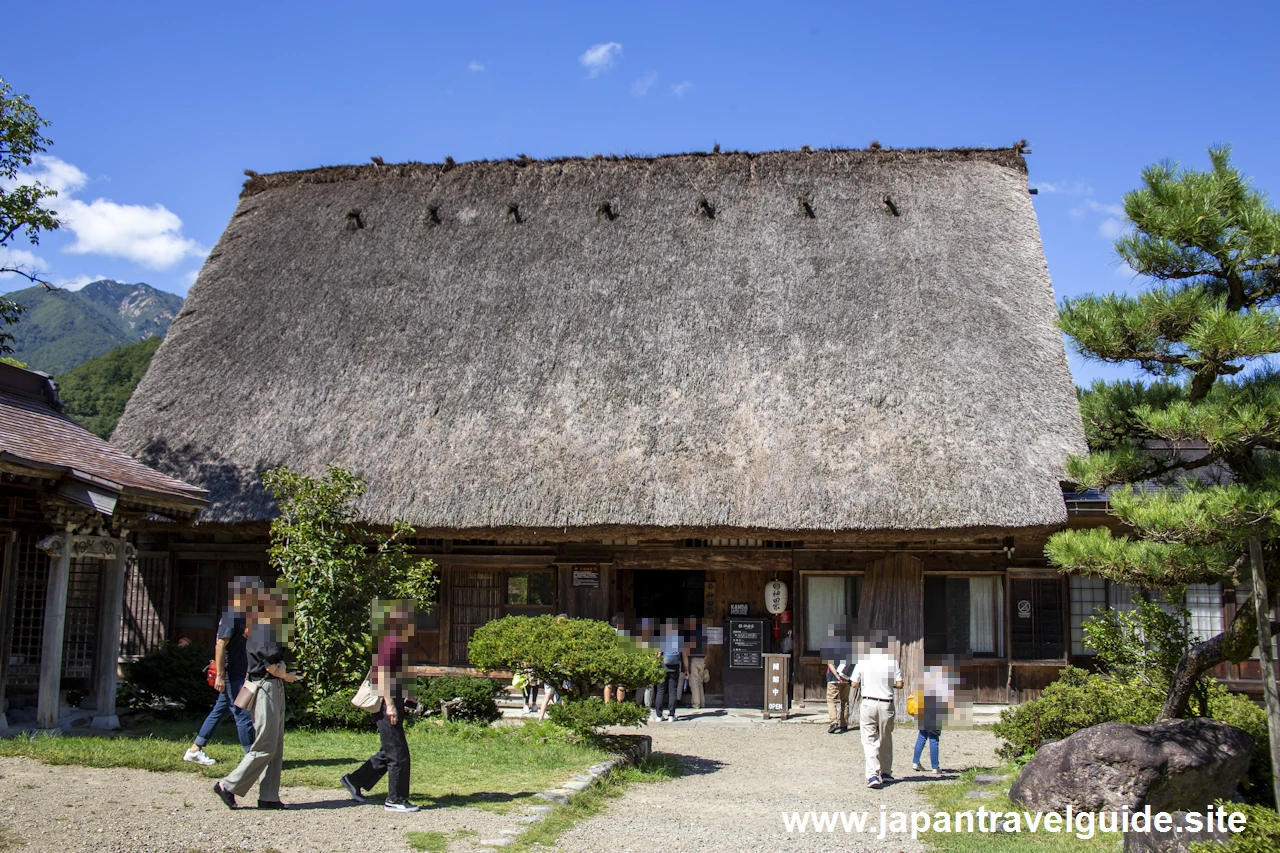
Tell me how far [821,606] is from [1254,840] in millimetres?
8995

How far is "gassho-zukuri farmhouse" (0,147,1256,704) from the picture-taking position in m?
13.7

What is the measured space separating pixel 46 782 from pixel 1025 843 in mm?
7407

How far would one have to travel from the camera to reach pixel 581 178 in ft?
62.5

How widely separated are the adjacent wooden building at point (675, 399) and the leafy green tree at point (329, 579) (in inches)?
65.2

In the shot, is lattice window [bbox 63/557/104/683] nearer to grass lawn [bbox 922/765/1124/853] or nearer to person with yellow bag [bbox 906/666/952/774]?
person with yellow bag [bbox 906/666/952/774]

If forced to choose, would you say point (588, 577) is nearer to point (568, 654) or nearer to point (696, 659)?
point (696, 659)

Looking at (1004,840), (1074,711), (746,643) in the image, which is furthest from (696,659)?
(1004,840)

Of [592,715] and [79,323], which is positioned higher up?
[79,323]

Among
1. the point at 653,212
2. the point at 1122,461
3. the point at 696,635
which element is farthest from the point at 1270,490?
the point at 653,212

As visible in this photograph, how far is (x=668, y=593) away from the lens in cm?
1792

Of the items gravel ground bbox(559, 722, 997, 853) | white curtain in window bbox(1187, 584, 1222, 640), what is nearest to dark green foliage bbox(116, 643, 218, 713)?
gravel ground bbox(559, 722, 997, 853)

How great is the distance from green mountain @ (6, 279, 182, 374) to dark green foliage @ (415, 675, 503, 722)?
56.9 meters

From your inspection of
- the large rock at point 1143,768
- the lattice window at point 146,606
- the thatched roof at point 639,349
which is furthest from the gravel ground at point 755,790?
the lattice window at point 146,606

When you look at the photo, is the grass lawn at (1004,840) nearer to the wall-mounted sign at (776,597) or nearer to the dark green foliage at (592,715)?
the dark green foliage at (592,715)
